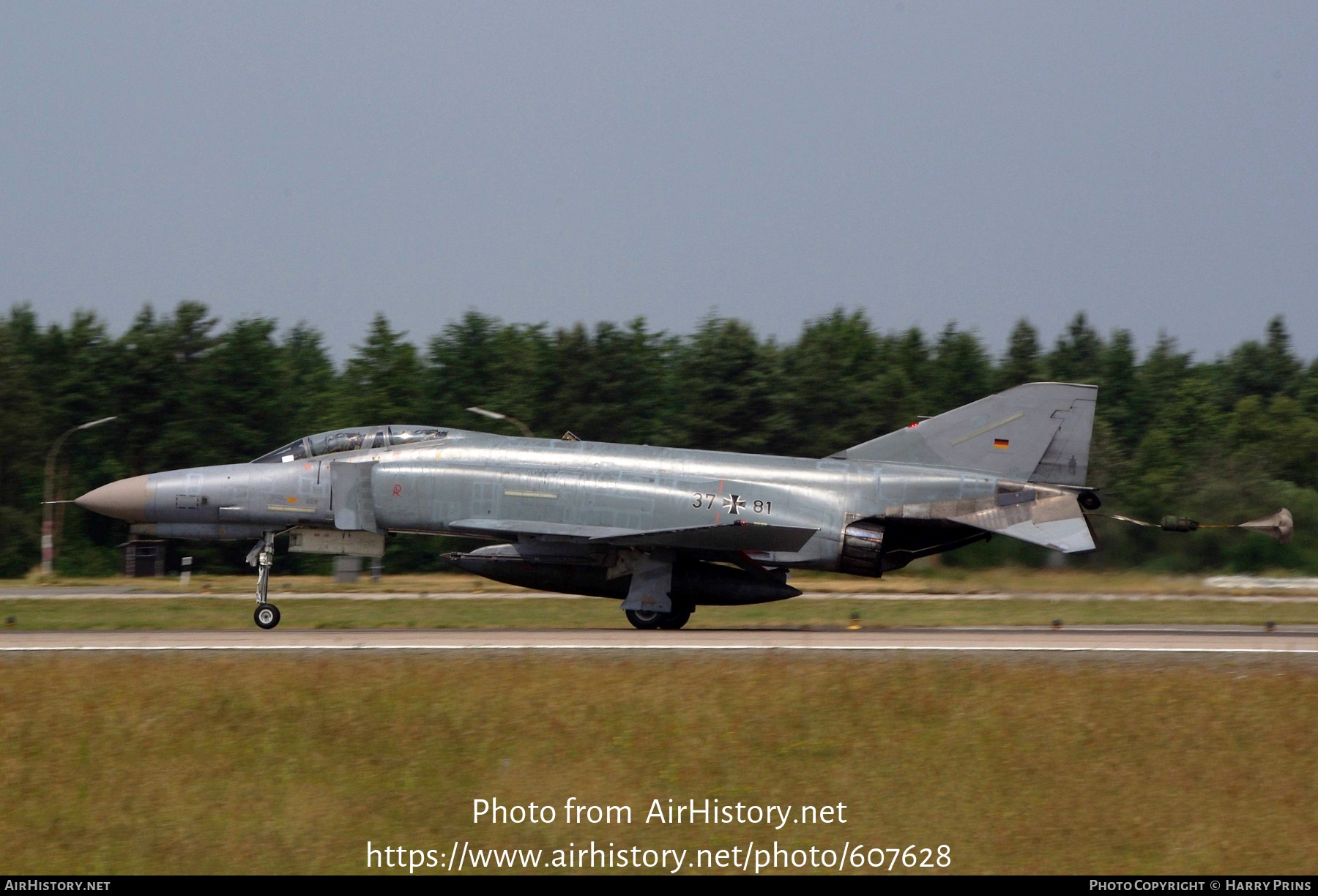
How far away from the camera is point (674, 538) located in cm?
1817

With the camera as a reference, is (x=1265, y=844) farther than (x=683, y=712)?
No

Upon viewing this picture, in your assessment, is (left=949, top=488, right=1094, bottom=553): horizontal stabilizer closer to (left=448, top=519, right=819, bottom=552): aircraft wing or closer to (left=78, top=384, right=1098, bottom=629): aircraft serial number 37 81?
(left=78, top=384, right=1098, bottom=629): aircraft serial number 37 81

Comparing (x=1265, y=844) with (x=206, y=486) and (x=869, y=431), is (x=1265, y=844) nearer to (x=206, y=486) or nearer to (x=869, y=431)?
(x=206, y=486)

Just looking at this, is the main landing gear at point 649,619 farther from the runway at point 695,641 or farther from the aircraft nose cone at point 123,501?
the aircraft nose cone at point 123,501

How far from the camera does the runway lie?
1551cm

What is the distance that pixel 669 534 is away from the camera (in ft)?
59.4

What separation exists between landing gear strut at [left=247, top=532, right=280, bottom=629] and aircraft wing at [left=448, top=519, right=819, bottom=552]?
3053mm

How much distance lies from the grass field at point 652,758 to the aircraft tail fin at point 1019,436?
221 inches

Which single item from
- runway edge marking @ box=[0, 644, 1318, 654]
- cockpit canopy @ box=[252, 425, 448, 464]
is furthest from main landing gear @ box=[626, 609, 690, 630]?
cockpit canopy @ box=[252, 425, 448, 464]

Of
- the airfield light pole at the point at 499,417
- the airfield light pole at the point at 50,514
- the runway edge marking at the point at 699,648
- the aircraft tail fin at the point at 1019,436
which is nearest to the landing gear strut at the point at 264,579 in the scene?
the runway edge marking at the point at 699,648

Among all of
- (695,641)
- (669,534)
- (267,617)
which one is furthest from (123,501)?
(695,641)

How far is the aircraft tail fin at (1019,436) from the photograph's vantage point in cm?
1906

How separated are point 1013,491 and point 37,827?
13830 millimetres
